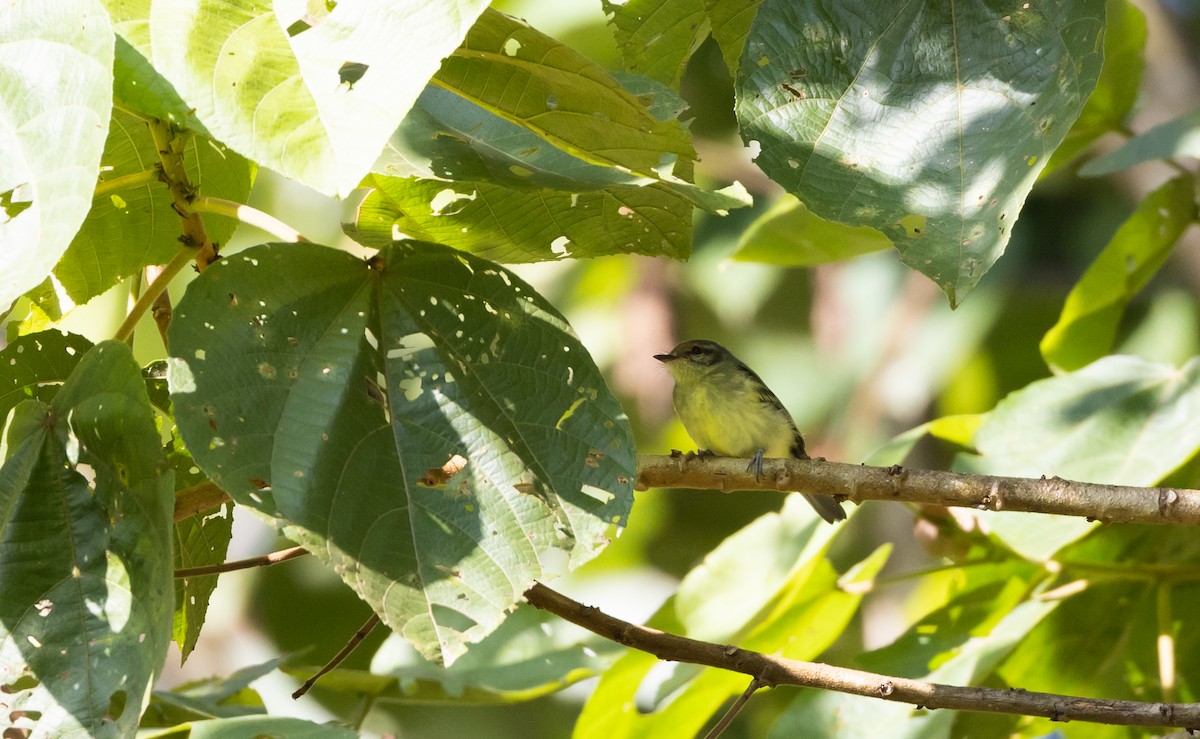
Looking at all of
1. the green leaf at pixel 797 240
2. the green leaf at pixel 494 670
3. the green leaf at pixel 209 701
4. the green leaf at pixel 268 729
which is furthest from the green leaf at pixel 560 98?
the green leaf at pixel 494 670

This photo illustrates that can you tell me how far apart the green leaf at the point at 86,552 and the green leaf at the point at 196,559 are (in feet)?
1.60

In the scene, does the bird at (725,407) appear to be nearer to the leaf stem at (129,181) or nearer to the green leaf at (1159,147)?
the green leaf at (1159,147)

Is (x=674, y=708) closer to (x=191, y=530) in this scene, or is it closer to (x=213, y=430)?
(x=191, y=530)

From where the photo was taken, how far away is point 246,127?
1.35 m

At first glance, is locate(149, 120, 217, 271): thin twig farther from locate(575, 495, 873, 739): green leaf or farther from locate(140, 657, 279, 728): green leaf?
locate(575, 495, 873, 739): green leaf

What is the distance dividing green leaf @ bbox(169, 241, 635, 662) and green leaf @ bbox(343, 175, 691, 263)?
0.89 feet

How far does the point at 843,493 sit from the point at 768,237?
1.08 metres

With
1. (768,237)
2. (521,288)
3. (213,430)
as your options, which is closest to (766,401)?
(768,237)

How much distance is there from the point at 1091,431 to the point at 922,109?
4.57 ft

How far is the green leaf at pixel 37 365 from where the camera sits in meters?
1.99

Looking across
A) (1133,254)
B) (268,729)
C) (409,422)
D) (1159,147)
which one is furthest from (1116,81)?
(268,729)

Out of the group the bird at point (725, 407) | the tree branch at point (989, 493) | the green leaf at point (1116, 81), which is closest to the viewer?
the tree branch at point (989, 493)

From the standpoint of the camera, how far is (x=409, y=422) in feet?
5.87

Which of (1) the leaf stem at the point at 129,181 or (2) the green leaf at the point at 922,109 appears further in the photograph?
(1) the leaf stem at the point at 129,181
